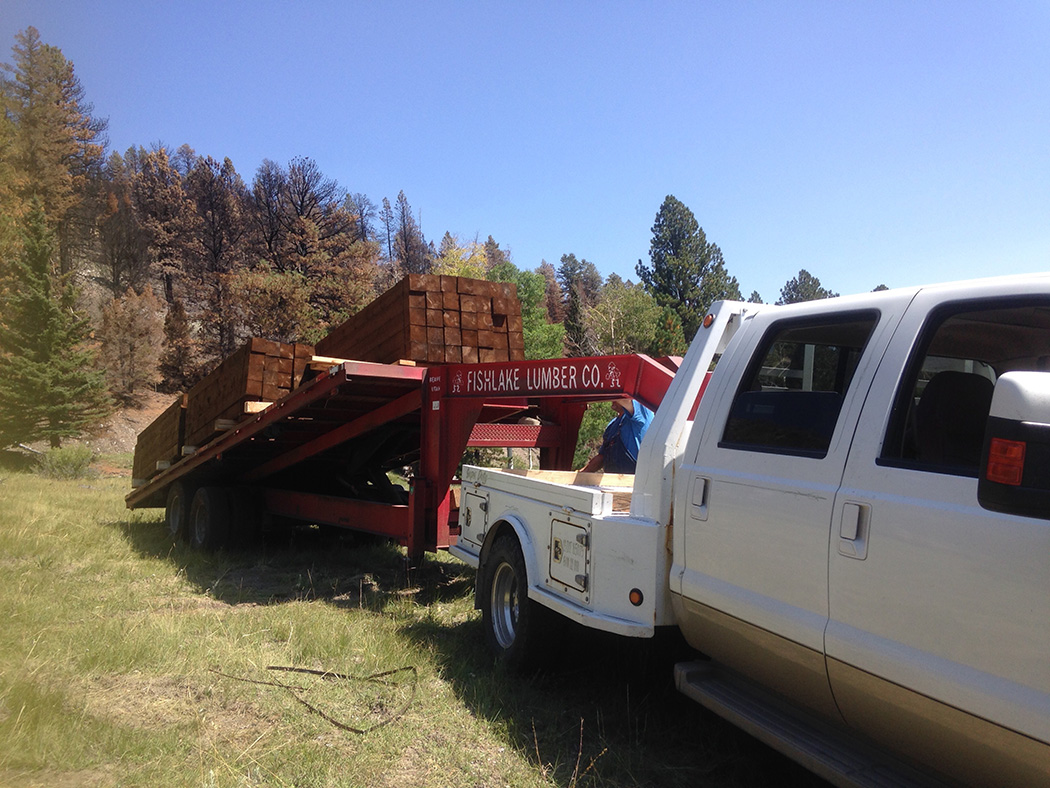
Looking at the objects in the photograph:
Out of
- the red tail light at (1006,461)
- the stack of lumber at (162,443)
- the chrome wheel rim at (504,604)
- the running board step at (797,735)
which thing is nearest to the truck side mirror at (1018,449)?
the red tail light at (1006,461)

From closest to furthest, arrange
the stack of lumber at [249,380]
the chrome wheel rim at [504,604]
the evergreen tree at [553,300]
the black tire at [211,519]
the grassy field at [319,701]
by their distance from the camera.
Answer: the grassy field at [319,701]
the chrome wheel rim at [504,604]
the stack of lumber at [249,380]
the black tire at [211,519]
the evergreen tree at [553,300]

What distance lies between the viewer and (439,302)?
7.07 metres

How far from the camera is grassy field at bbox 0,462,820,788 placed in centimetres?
339

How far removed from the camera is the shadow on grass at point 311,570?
23.0ft

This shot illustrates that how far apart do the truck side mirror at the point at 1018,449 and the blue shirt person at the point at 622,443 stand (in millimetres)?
5320

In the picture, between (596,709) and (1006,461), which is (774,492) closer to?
(1006,461)

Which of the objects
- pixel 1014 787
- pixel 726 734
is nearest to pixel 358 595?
pixel 726 734

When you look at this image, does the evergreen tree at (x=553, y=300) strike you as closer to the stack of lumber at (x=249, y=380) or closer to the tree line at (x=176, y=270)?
the tree line at (x=176, y=270)

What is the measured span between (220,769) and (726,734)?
2.54 m

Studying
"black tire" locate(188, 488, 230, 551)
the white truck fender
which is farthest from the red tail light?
"black tire" locate(188, 488, 230, 551)

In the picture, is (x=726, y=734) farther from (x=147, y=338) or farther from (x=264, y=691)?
(x=147, y=338)

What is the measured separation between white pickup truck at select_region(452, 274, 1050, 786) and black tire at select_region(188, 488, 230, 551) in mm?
6208

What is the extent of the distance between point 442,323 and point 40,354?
24.1 m

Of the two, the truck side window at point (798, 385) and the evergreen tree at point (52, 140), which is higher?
the evergreen tree at point (52, 140)
